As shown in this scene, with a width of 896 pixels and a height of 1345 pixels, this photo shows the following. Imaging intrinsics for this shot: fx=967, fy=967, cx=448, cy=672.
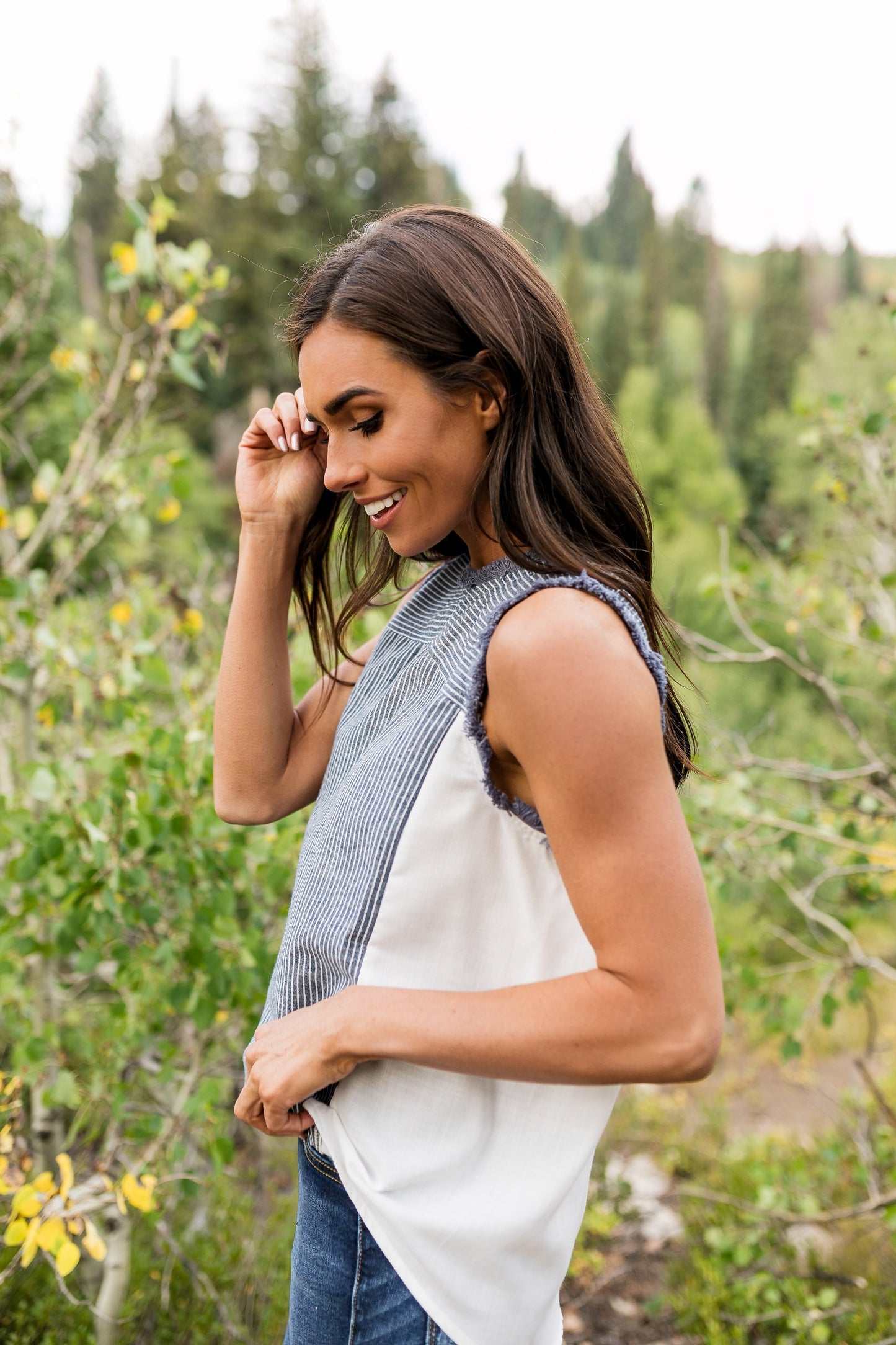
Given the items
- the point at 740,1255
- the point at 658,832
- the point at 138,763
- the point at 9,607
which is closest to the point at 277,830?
the point at 138,763

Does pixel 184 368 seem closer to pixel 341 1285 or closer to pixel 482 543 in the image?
pixel 482 543

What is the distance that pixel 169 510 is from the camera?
2568mm

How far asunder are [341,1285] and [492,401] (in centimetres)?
89

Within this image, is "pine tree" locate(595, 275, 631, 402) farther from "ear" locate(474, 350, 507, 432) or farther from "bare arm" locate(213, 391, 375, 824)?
"ear" locate(474, 350, 507, 432)

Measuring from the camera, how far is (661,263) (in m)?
41.6

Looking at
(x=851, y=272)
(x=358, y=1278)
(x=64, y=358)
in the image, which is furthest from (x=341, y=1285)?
(x=851, y=272)

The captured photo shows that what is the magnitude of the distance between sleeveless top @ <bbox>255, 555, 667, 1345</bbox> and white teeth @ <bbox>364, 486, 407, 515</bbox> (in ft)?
0.46

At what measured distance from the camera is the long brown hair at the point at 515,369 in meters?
0.91

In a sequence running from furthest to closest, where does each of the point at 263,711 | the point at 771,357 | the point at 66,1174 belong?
the point at 771,357 < the point at 66,1174 < the point at 263,711

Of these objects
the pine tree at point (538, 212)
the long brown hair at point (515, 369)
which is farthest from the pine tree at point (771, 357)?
the long brown hair at point (515, 369)

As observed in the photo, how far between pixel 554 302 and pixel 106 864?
3.98ft

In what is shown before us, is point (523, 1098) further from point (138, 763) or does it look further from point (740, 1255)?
point (740, 1255)

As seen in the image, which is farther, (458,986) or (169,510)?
(169,510)

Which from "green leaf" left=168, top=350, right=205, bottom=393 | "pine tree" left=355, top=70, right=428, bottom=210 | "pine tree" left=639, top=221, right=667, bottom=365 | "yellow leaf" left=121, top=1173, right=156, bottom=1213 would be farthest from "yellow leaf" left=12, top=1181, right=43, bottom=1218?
"pine tree" left=639, top=221, right=667, bottom=365
